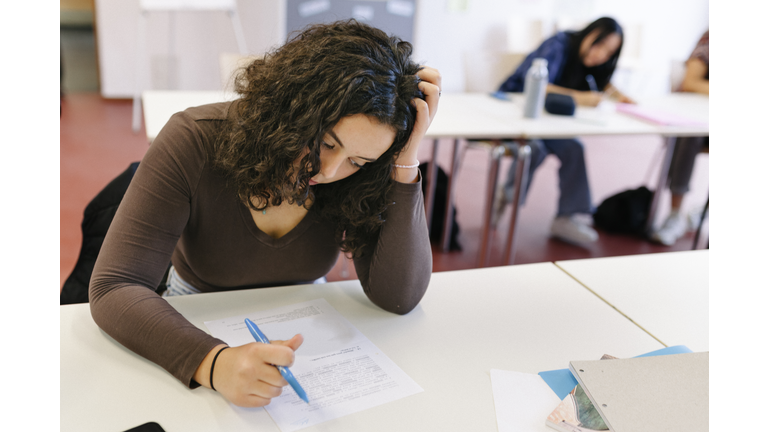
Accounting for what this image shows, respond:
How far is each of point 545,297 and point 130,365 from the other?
29.4 inches

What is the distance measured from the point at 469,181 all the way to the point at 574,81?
1.01m

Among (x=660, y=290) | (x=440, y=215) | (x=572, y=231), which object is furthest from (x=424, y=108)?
(x=572, y=231)

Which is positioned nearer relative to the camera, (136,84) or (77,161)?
(77,161)

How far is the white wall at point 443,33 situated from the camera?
184 inches

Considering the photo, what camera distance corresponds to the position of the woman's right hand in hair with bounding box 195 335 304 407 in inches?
29.4

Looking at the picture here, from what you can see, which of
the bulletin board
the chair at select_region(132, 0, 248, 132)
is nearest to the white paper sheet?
the chair at select_region(132, 0, 248, 132)

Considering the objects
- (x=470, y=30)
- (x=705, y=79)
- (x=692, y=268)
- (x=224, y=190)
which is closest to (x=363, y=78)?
(x=224, y=190)

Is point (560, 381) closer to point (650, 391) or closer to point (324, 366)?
point (650, 391)

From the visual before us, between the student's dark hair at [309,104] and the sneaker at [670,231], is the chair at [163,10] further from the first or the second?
the student's dark hair at [309,104]

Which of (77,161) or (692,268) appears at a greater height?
(692,268)

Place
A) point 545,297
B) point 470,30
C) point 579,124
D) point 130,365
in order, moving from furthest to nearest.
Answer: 1. point 470,30
2. point 579,124
3. point 545,297
4. point 130,365

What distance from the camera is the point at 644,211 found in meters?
3.26

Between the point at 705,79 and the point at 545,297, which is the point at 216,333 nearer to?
the point at 545,297

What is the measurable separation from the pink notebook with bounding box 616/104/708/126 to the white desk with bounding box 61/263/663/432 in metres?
1.55
